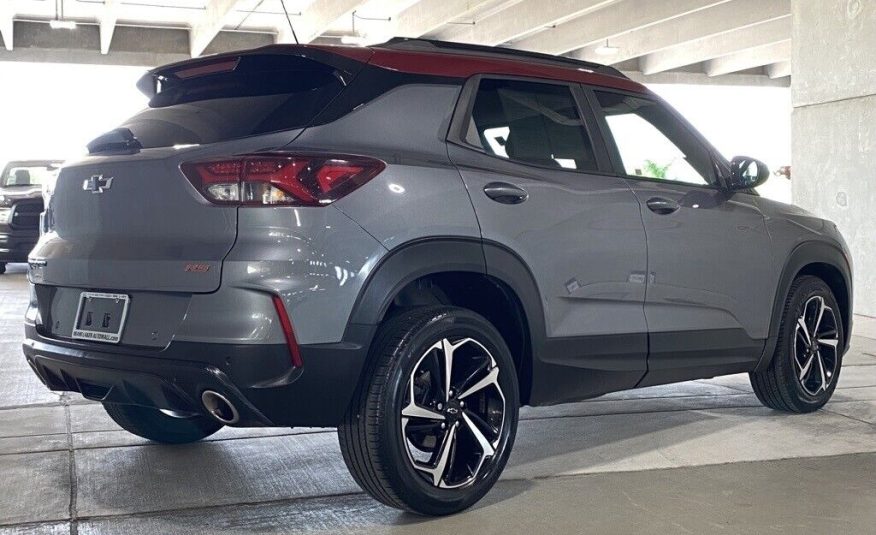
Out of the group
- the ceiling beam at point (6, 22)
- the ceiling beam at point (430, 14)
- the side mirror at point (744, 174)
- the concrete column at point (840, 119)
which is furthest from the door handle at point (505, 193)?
the ceiling beam at point (6, 22)

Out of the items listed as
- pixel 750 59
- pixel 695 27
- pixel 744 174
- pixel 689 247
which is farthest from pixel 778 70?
pixel 689 247

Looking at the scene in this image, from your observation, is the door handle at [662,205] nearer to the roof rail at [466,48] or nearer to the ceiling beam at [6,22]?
the roof rail at [466,48]

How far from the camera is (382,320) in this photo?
3.40 metres

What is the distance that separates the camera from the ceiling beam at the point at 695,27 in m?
21.0

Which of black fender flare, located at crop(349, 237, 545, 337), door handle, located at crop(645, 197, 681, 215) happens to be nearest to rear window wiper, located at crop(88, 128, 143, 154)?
black fender flare, located at crop(349, 237, 545, 337)

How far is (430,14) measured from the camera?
21594 millimetres

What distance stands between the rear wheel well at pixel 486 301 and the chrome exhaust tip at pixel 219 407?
0.63 meters

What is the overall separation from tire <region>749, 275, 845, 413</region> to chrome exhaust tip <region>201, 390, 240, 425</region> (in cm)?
282

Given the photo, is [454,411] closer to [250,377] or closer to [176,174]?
[250,377]

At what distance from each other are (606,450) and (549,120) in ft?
4.64

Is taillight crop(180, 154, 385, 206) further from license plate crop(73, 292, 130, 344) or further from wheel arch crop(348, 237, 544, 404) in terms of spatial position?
license plate crop(73, 292, 130, 344)

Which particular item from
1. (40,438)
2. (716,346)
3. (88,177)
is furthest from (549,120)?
(40,438)

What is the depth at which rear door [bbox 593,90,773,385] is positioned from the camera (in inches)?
168

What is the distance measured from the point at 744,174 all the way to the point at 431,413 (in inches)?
80.3
